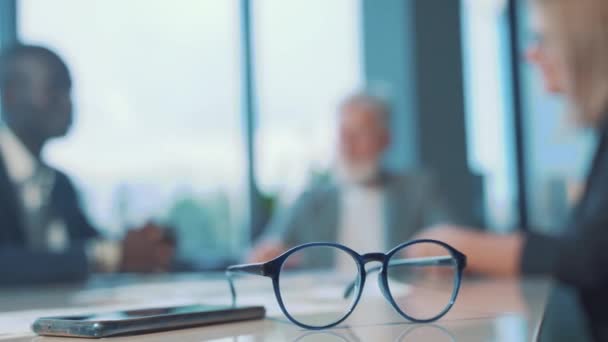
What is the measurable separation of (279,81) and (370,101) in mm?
648

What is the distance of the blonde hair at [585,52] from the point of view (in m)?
1.24

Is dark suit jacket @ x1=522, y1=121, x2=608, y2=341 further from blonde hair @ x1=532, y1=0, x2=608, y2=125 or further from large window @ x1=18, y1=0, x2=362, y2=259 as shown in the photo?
large window @ x1=18, y1=0, x2=362, y2=259

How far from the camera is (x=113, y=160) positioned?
189 centimetres

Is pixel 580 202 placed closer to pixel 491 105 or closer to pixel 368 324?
pixel 368 324

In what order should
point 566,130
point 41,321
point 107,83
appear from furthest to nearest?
point 107,83, point 566,130, point 41,321

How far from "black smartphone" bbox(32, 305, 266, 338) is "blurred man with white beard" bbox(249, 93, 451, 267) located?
6.16 feet

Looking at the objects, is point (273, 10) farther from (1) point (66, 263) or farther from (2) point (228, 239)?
(1) point (66, 263)

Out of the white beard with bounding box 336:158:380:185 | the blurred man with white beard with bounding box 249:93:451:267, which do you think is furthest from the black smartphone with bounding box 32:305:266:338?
the white beard with bounding box 336:158:380:185

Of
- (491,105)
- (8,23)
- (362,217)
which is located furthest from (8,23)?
(491,105)

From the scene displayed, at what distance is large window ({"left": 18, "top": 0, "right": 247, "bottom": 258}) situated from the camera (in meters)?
1.33

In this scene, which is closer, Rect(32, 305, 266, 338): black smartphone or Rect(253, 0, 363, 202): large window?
Rect(32, 305, 266, 338): black smartphone

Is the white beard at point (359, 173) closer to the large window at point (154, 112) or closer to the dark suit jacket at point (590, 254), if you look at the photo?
the large window at point (154, 112)

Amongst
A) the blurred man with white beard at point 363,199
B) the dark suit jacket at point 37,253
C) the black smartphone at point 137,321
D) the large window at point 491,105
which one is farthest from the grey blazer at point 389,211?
the black smartphone at point 137,321

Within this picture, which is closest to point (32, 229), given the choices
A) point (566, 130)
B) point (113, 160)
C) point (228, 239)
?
point (113, 160)
